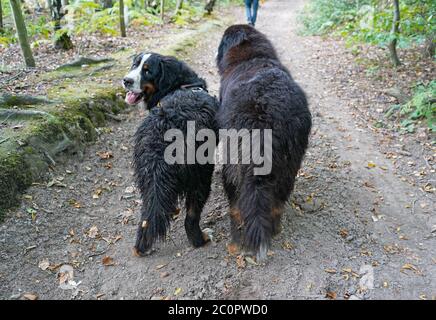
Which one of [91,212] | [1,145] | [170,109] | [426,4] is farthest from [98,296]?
[426,4]

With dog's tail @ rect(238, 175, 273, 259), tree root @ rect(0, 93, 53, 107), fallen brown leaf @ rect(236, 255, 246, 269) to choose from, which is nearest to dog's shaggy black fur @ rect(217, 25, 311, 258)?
dog's tail @ rect(238, 175, 273, 259)

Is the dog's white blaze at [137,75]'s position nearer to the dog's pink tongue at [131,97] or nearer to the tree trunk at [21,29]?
the dog's pink tongue at [131,97]

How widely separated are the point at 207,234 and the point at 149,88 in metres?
1.99

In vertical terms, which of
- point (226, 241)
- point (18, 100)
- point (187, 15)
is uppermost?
point (18, 100)

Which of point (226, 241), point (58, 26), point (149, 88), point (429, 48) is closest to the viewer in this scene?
point (226, 241)

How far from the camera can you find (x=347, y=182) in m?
5.16

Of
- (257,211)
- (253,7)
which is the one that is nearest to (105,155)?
(257,211)

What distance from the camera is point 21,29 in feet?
22.2

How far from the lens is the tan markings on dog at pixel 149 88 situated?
4.57m

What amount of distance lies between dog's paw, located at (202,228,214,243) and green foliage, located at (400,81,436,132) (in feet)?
14.5

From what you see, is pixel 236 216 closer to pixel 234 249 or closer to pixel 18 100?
pixel 234 249

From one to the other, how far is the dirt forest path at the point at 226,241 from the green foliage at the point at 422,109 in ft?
3.80

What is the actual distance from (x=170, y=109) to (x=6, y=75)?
5.04 meters

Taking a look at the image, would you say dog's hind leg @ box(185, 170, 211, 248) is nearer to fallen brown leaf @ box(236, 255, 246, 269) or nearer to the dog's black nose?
fallen brown leaf @ box(236, 255, 246, 269)
